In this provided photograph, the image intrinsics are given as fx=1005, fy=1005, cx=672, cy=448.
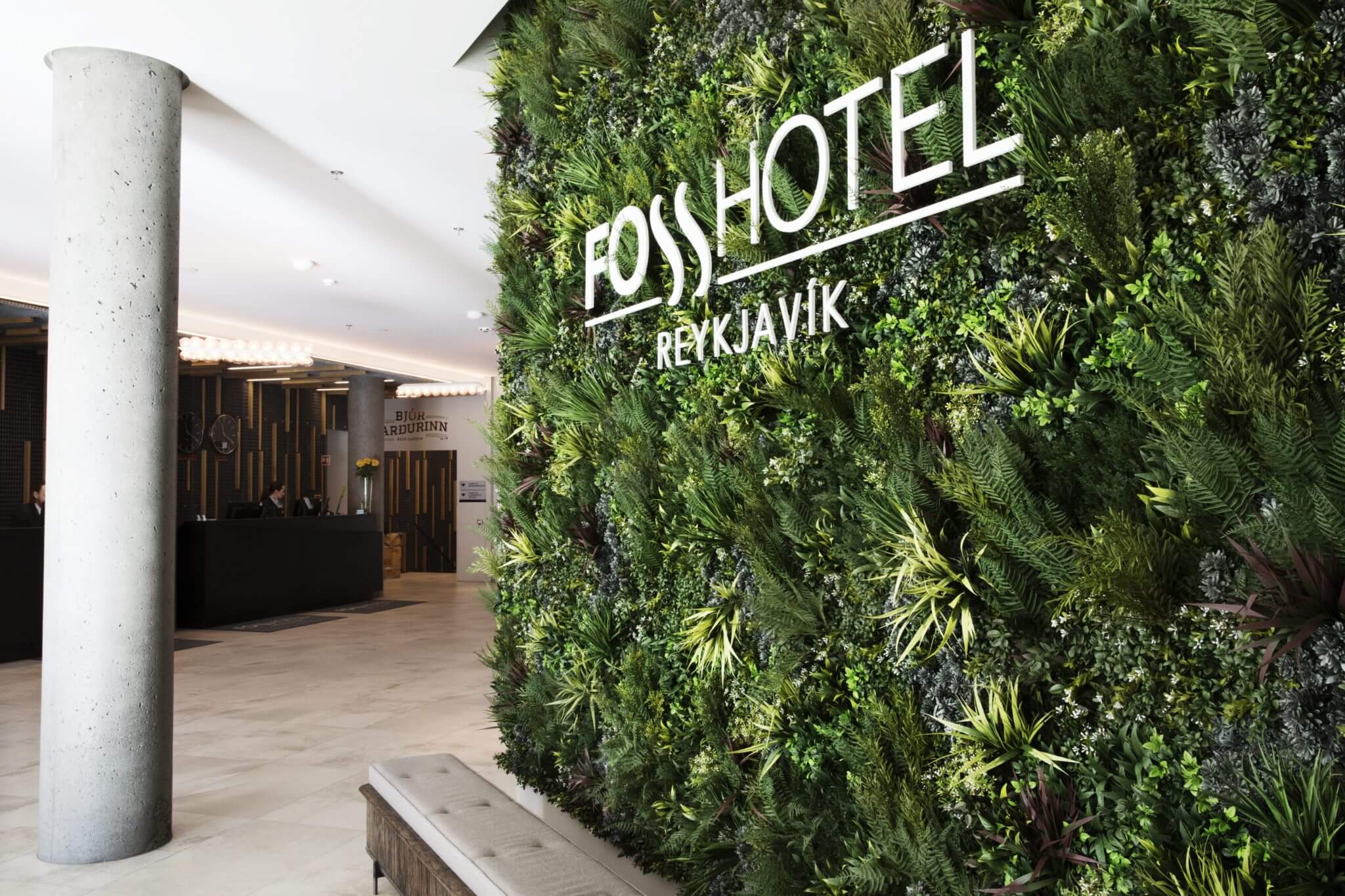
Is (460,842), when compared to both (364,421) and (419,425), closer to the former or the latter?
(364,421)

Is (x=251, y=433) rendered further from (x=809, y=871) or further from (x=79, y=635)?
(x=809, y=871)

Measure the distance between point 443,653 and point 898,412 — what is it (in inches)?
318

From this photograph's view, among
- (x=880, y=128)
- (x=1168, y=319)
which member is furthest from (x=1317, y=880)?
(x=880, y=128)

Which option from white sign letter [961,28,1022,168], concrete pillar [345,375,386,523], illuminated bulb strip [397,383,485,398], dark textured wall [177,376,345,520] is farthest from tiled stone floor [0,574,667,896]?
illuminated bulb strip [397,383,485,398]

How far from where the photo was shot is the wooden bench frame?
2840 millimetres

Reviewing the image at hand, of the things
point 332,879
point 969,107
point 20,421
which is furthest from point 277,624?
point 969,107

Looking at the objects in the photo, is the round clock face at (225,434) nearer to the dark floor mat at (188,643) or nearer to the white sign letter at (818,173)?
the dark floor mat at (188,643)

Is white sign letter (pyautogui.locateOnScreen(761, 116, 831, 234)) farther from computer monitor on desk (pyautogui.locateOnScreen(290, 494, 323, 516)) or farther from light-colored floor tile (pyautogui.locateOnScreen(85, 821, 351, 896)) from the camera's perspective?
computer monitor on desk (pyautogui.locateOnScreen(290, 494, 323, 516))

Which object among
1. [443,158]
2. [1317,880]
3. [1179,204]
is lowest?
[1317,880]

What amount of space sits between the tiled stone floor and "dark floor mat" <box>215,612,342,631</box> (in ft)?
1.19

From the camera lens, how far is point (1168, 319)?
148 cm

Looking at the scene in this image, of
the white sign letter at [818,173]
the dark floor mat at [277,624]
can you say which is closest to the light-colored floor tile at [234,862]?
the white sign letter at [818,173]

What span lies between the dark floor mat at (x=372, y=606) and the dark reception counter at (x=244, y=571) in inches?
4.6

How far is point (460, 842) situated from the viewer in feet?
9.34
